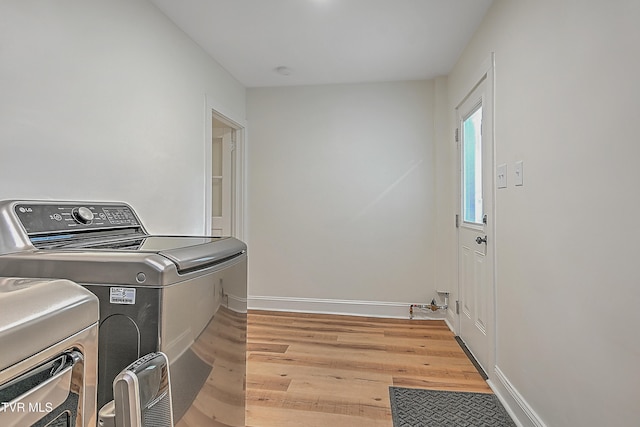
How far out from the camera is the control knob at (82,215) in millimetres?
1465

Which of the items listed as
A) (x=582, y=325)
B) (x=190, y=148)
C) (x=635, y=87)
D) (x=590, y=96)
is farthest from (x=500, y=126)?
(x=190, y=148)

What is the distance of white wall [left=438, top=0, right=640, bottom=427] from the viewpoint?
109 cm

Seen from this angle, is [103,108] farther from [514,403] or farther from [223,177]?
[514,403]

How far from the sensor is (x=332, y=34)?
2615 millimetres

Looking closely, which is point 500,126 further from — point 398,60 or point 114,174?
point 114,174

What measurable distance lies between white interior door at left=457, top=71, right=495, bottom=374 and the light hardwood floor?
9.2 inches

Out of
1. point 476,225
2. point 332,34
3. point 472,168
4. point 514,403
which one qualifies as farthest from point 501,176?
point 332,34

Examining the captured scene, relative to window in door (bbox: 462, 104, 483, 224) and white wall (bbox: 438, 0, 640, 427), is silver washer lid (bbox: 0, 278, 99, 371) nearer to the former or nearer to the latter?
white wall (bbox: 438, 0, 640, 427)

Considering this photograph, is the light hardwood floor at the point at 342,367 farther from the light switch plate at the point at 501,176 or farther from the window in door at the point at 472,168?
the light switch plate at the point at 501,176

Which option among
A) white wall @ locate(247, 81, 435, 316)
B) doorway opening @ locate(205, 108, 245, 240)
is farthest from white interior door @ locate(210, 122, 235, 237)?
white wall @ locate(247, 81, 435, 316)

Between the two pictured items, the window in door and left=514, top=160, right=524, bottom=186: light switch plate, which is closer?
left=514, top=160, right=524, bottom=186: light switch plate

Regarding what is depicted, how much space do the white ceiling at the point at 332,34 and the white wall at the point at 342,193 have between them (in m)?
0.33

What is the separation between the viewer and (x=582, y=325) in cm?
131

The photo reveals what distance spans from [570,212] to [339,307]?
8.66 ft
